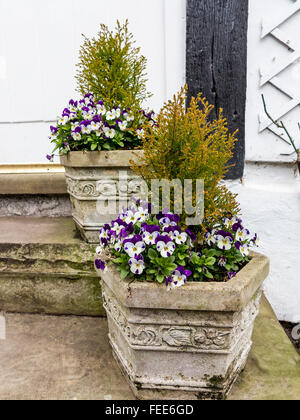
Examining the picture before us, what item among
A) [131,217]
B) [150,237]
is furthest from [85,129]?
[150,237]

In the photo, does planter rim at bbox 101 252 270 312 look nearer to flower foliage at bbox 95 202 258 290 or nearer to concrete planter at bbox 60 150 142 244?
flower foliage at bbox 95 202 258 290

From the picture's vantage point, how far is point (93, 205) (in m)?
1.71

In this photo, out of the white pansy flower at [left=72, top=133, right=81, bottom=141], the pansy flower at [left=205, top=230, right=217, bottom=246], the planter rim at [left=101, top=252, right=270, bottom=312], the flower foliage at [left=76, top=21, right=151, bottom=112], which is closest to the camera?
the planter rim at [left=101, top=252, right=270, bottom=312]

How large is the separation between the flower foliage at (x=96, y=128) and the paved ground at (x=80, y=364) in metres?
0.91

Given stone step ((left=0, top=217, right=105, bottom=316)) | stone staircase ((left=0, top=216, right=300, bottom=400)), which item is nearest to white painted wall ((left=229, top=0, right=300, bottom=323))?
stone staircase ((left=0, top=216, right=300, bottom=400))

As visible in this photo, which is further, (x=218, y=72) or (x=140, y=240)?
(x=218, y=72)

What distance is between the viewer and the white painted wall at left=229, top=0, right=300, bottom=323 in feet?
6.16

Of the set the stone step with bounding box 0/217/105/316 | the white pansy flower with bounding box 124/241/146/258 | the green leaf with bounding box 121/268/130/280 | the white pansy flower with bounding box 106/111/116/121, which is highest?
the white pansy flower with bounding box 106/111/116/121

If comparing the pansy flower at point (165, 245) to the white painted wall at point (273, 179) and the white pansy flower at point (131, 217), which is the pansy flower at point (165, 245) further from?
the white painted wall at point (273, 179)

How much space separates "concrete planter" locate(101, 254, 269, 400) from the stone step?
1.68 ft

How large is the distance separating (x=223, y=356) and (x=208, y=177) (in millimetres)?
639

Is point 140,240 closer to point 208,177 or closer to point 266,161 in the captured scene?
point 208,177
